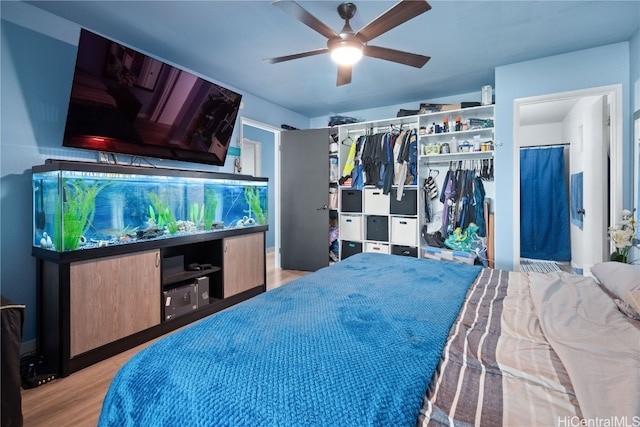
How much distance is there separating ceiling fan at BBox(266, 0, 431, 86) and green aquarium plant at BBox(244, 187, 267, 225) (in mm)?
1471

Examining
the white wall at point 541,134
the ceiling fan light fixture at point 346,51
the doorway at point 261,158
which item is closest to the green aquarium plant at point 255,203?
the ceiling fan light fixture at point 346,51

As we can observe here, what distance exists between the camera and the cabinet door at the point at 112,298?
6.32 ft

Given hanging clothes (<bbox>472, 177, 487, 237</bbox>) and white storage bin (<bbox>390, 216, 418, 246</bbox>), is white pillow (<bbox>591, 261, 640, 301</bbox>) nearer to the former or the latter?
hanging clothes (<bbox>472, 177, 487, 237</bbox>)

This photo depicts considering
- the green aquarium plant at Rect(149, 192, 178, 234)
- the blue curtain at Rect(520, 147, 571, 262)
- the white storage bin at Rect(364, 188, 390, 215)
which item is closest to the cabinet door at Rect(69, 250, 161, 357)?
the green aquarium plant at Rect(149, 192, 178, 234)

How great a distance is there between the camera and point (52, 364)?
76.1 inches

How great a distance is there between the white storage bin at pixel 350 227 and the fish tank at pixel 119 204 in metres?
1.80

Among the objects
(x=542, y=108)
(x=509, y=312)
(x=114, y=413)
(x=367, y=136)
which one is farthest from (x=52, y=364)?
(x=542, y=108)

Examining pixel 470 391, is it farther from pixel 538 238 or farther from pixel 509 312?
pixel 538 238

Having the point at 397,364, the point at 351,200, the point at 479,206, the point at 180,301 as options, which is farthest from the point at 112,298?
the point at 479,206

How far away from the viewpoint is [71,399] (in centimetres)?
169

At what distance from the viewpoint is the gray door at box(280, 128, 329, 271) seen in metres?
4.33

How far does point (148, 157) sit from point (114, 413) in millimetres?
2277

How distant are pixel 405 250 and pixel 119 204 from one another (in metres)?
3.15

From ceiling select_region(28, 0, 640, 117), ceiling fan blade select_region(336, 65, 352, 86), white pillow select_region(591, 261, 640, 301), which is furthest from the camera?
ceiling fan blade select_region(336, 65, 352, 86)
